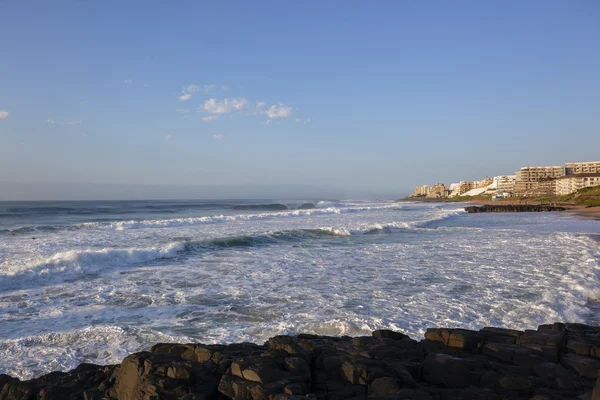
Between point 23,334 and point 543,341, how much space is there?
8.73 metres

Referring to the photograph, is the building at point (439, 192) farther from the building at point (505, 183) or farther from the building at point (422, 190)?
the building at point (505, 183)

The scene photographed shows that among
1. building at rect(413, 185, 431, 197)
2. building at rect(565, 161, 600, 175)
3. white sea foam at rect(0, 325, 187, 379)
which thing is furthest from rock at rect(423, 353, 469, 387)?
building at rect(413, 185, 431, 197)

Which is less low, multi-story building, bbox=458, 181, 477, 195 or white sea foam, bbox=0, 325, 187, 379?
multi-story building, bbox=458, 181, 477, 195

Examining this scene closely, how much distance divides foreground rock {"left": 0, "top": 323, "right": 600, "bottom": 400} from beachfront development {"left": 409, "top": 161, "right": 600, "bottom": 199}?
92.0 metres

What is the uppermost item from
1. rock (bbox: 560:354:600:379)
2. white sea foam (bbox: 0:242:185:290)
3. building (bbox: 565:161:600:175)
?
building (bbox: 565:161:600:175)

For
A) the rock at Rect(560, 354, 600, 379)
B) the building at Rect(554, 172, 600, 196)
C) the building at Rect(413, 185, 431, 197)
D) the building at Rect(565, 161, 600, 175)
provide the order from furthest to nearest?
the building at Rect(413, 185, 431, 197) < the building at Rect(565, 161, 600, 175) < the building at Rect(554, 172, 600, 196) < the rock at Rect(560, 354, 600, 379)

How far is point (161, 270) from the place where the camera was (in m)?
13.6

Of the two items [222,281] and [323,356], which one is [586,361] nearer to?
[323,356]

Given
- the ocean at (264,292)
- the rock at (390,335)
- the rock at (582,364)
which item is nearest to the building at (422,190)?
the ocean at (264,292)

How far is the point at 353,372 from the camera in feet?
14.3

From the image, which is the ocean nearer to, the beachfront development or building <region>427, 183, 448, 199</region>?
the beachfront development

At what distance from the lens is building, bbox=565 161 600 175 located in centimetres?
12050

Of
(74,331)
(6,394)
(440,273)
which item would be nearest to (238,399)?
(6,394)

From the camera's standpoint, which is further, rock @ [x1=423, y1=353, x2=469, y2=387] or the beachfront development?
the beachfront development
